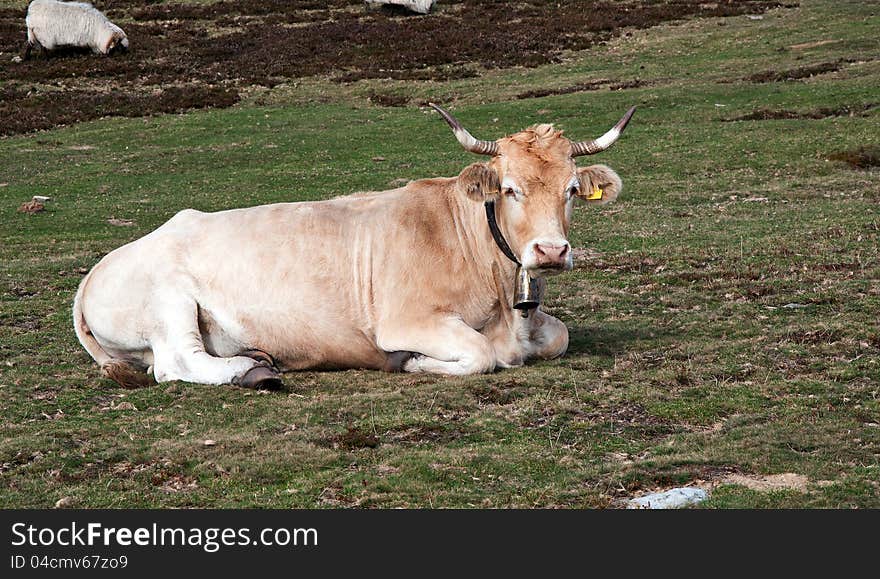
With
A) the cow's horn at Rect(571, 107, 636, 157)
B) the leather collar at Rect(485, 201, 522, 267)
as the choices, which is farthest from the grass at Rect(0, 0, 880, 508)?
the cow's horn at Rect(571, 107, 636, 157)

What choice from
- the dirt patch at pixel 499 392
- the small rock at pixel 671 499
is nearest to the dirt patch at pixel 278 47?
the dirt patch at pixel 499 392

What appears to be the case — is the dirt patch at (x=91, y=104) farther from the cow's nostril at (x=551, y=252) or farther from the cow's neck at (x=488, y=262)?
the cow's nostril at (x=551, y=252)

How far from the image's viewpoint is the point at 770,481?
24.5ft

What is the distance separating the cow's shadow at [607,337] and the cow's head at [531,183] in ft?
5.07

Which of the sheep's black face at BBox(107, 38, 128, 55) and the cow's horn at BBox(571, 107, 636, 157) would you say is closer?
the cow's horn at BBox(571, 107, 636, 157)

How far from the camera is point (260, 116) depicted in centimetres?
3619

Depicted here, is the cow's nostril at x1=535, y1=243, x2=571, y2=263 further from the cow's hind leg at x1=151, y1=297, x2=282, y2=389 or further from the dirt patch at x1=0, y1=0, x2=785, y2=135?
the dirt patch at x1=0, y1=0, x2=785, y2=135

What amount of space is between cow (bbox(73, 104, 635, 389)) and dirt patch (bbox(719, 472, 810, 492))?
10.9 ft

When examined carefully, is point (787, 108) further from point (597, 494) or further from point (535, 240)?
point (597, 494)

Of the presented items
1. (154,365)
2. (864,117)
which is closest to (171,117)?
(864,117)

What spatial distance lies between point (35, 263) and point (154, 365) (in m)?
8.54

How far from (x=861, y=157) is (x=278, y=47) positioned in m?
27.9

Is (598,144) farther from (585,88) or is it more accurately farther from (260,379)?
(585,88)

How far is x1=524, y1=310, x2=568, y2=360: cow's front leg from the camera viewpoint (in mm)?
11070
